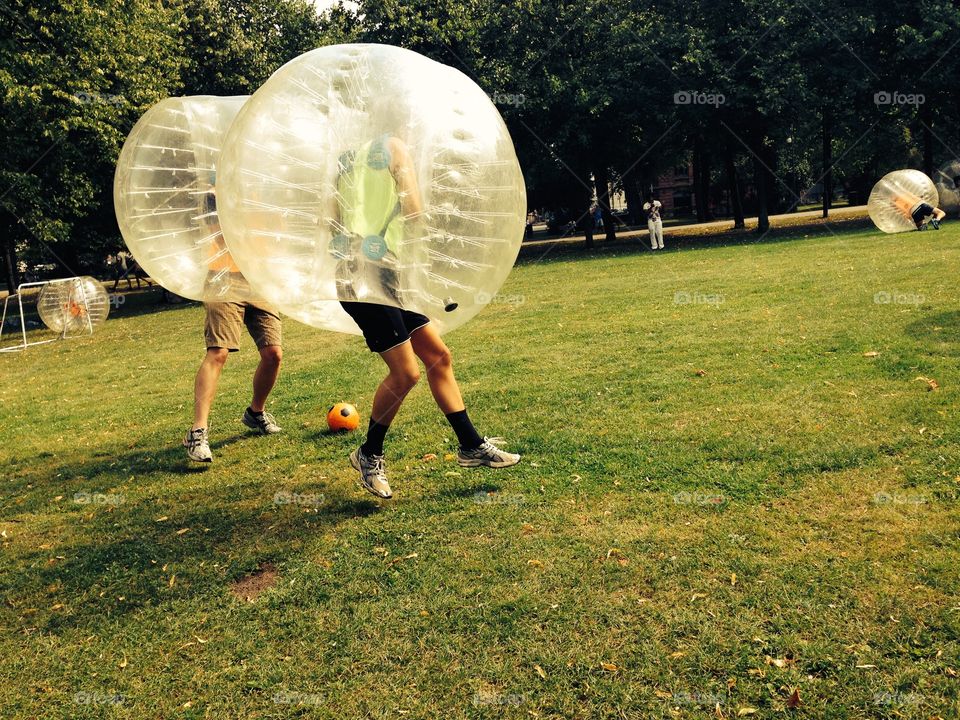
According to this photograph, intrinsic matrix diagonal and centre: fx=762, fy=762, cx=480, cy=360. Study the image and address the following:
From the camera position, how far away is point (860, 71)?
28.0m

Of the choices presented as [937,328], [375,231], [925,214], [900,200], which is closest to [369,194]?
[375,231]

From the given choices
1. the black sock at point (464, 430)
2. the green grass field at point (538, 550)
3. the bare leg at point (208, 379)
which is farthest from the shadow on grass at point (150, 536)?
the black sock at point (464, 430)

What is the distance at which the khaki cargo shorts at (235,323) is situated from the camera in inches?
265

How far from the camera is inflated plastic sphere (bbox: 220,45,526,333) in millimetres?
4293

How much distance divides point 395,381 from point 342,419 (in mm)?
A: 2159

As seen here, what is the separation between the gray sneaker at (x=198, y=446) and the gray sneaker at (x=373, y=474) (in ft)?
5.97

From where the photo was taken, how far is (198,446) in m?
6.61

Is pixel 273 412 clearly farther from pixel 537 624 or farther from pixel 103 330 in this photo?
pixel 103 330

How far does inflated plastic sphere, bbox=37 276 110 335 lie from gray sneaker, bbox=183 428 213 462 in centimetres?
1394

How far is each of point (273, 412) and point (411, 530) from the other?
3.84 metres

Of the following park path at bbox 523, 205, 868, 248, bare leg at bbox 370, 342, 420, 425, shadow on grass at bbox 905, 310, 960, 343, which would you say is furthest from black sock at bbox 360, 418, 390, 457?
park path at bbox 523, 205, 868, 248

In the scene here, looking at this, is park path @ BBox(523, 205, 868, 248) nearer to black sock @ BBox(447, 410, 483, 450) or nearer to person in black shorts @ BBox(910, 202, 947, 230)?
person in black shorts @ BBox(910, 202, 947, 230)

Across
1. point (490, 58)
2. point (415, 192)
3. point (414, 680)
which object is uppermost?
point (490, 58)

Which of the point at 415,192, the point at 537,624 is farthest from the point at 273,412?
the point at 537,624
